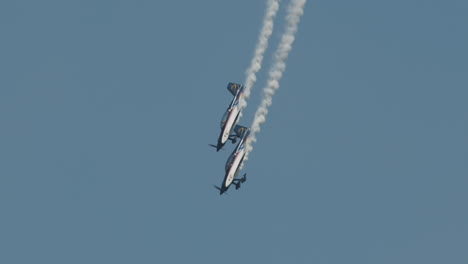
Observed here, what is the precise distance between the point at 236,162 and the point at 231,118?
4980 mm

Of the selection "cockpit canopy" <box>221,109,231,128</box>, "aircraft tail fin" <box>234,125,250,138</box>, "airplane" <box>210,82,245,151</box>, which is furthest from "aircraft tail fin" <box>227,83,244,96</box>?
"aircraft tail fin" <box>234,125,250,138</box>

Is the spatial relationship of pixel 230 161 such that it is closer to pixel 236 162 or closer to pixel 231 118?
pixel 236 162

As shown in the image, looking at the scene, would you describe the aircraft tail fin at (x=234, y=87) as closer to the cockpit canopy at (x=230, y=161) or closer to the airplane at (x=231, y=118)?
the airplane at (x=231, y=118)

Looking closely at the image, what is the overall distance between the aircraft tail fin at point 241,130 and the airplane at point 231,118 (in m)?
1.35

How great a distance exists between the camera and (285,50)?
78875 millimetres

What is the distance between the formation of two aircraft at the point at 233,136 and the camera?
276ft

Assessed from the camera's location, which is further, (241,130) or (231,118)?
(231,118)

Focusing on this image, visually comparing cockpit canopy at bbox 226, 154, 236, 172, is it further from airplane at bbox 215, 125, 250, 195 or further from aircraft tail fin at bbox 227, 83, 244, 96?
aircraft tail fin at bbox 227, 83, 244, 96

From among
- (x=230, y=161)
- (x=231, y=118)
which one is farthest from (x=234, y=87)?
(x=230, y=161)

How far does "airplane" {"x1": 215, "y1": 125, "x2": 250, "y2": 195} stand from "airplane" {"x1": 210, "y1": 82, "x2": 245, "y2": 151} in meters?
A: 1.61

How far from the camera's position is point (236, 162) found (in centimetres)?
8456

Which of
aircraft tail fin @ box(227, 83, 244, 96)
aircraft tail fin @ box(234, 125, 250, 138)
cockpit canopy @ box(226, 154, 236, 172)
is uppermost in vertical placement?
aircraft tail fin @ box(227, 83, 244, 96)

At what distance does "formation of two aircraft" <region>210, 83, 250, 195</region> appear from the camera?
84.0 meters

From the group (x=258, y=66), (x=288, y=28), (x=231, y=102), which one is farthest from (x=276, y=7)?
Answer: (x=231, y=102)
